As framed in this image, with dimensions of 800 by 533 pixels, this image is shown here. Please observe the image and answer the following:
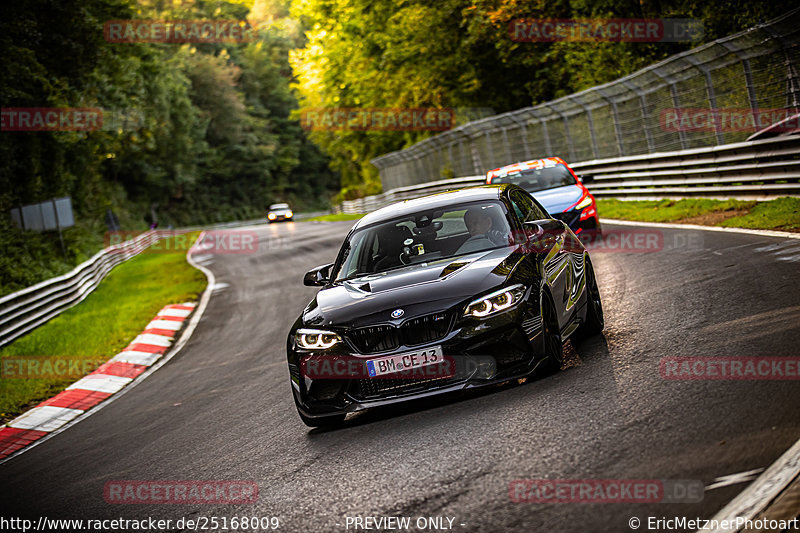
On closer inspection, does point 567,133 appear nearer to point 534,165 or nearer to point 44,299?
point 534,165

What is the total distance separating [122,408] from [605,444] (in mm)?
6676

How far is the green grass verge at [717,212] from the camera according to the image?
43.5ft

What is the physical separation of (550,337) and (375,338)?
1.24 metres

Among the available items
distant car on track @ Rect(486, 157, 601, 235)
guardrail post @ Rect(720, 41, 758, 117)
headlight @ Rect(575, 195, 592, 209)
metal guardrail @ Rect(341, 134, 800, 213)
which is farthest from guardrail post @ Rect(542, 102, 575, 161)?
headlight @ Rect(575, 195, 592, 209)

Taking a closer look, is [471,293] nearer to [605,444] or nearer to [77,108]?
[605,444]

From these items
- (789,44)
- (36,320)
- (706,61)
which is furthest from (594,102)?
(36,320)

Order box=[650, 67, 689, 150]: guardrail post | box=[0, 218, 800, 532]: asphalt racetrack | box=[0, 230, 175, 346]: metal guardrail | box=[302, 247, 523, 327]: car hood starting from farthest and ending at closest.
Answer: box=[650, 67, 689, 150]: guardrail post → box=[0, 230, 175, 346]: metal guardrail → box=[302, 247, 523, 327]: car hood → box=[0, 218, 800, 532]: asphalt racetrack

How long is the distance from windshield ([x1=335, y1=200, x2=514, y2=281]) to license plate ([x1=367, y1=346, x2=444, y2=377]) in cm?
131

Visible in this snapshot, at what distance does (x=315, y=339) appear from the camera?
6.26 meters

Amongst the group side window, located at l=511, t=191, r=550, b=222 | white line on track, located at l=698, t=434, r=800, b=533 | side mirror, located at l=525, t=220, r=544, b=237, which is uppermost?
side window, located at l=511, t=191, r=550, b=222

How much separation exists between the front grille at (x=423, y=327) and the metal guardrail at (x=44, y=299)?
1171cm

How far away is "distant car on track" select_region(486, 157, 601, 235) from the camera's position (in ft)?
49.6

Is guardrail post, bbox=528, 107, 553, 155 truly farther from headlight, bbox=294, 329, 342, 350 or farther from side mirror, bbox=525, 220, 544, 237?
headlight, bbox=294, 329, 342, 350

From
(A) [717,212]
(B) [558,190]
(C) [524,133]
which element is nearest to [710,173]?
(A) [717,212]
